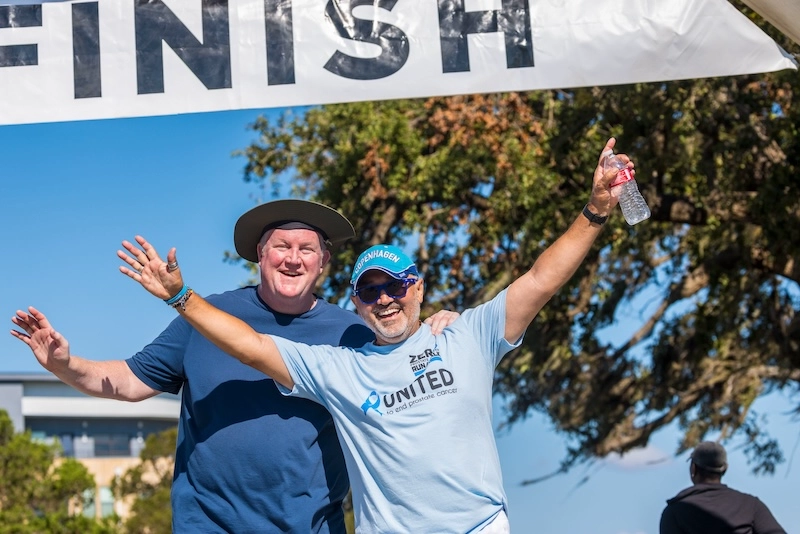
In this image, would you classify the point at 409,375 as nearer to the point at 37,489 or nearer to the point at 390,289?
the point at 390,289

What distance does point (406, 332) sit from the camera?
3510mm

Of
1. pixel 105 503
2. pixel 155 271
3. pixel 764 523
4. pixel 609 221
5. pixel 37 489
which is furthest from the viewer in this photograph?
pixel 105 503

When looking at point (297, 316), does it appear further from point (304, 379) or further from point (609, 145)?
point (609, 145)

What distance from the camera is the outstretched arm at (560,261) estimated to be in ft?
10.9

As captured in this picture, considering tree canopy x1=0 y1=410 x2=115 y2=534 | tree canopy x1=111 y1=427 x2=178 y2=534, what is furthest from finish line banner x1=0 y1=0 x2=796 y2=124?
tree canopy x1=111 y1=427 x2=178 y2=534

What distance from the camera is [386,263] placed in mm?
3477

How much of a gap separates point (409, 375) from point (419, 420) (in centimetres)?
16

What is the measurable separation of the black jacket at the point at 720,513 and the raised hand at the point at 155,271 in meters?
3.24

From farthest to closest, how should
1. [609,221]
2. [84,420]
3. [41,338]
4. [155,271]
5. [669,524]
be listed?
[84,420] → [609,221] → [669,524] → [41,338] → [155,271]

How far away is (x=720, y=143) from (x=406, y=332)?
8.21 metres

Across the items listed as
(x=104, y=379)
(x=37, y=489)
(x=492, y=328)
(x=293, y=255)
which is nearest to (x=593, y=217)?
(x=492, y=328)

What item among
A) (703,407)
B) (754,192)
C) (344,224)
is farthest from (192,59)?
(703,407)

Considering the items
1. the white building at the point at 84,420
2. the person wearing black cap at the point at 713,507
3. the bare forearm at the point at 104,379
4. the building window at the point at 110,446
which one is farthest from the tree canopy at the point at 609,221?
the building window at the point at 110,446

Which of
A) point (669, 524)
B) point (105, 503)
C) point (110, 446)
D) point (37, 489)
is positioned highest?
point (669, 524)
